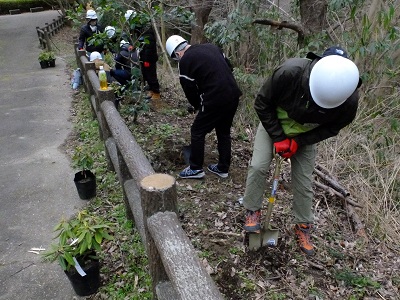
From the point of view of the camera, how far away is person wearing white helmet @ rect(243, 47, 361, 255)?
232cm

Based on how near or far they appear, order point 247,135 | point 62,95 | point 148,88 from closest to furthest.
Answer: point 247,135, point 148,88, point 62,95

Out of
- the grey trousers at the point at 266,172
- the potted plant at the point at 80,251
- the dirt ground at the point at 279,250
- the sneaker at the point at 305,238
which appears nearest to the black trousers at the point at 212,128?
the dirt ground at the point at 279,250

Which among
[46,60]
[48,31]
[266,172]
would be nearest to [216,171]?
[266,172]

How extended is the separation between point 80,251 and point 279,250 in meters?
1.66

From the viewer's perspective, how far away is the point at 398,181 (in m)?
4.42

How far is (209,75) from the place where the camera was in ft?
11.8

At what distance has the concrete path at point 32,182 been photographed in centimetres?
281

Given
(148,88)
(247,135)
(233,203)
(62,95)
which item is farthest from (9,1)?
(233,203)

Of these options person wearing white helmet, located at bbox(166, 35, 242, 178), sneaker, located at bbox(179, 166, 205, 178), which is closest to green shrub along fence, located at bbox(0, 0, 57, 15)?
person wearing white helmet, located at bbox(166, 35, 242, 178)

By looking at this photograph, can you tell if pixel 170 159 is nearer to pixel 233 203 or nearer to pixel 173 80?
pixel 233 203

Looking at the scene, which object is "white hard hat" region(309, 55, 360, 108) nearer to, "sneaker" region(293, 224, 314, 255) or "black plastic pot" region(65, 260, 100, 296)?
"sneaker" region(293, 224, 314, 255)

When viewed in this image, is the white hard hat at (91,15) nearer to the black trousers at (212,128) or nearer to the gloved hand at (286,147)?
the black trousers at (212,128)

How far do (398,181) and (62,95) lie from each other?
21.1 feet

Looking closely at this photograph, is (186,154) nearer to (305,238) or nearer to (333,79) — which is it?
(305,238)
